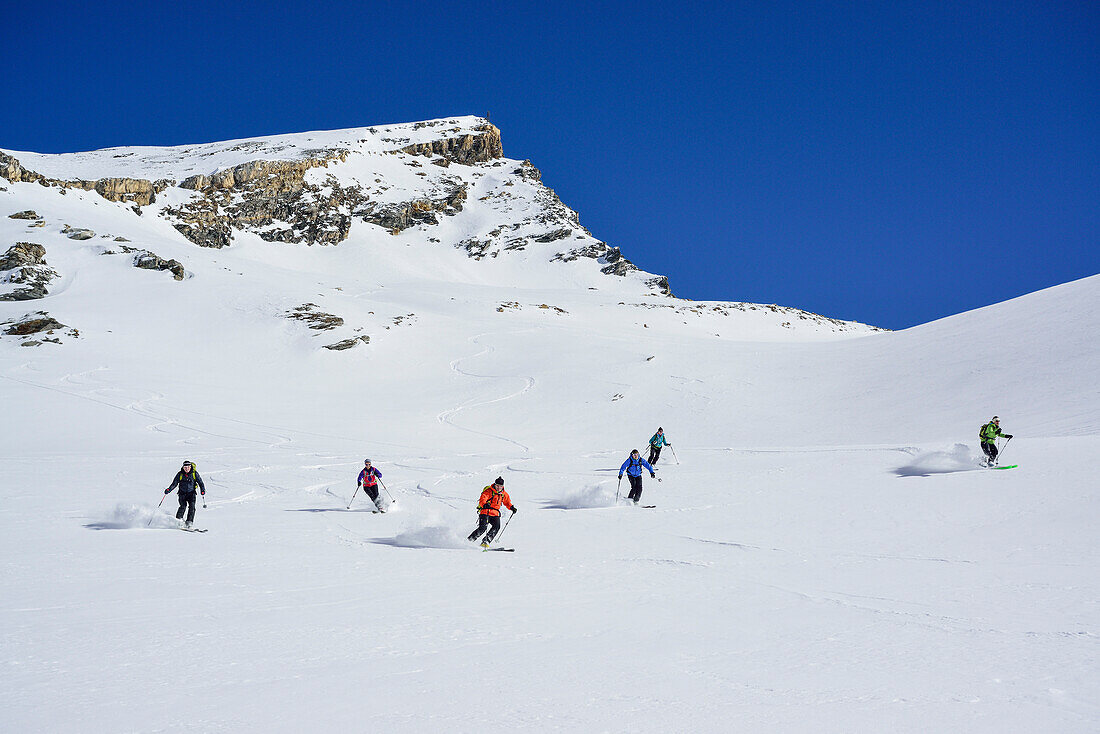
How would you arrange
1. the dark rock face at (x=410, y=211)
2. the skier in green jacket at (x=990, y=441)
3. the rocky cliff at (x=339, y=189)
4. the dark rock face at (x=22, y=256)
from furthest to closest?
the dark rock face at (x=410, y=211), the rocky cliff at (x=339, y=189), the dark rock face at (x=22, y=256), the skier in green jacket at (x=990, y=441)

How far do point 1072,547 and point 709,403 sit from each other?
20993 millimetres

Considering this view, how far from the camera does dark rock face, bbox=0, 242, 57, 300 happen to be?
147ft

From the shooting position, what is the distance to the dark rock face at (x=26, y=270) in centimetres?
4472

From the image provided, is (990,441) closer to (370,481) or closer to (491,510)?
(491,510)

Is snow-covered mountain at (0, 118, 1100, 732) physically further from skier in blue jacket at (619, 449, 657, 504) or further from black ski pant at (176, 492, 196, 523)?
skier in blue jacket at (619, 449, 657, 504)

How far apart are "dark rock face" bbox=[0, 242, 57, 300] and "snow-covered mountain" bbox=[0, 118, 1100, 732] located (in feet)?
1.12

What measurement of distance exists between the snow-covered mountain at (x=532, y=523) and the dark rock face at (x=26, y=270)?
340 millimetres

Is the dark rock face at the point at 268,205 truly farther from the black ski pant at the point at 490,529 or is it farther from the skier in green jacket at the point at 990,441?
the skier in green jacket at the point at 990,441

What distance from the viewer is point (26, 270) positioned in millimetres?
46906

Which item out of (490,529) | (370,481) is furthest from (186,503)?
(490,529)

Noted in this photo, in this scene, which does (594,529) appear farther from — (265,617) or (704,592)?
(265,617)

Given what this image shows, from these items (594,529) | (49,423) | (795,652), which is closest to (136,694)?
(795,652)

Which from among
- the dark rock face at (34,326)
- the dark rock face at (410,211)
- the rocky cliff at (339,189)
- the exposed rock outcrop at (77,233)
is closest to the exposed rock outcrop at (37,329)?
the dark rock face at (34,326)

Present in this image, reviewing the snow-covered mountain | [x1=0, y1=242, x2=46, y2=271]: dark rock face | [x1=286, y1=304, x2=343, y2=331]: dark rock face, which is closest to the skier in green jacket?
the snow-covered mountain
